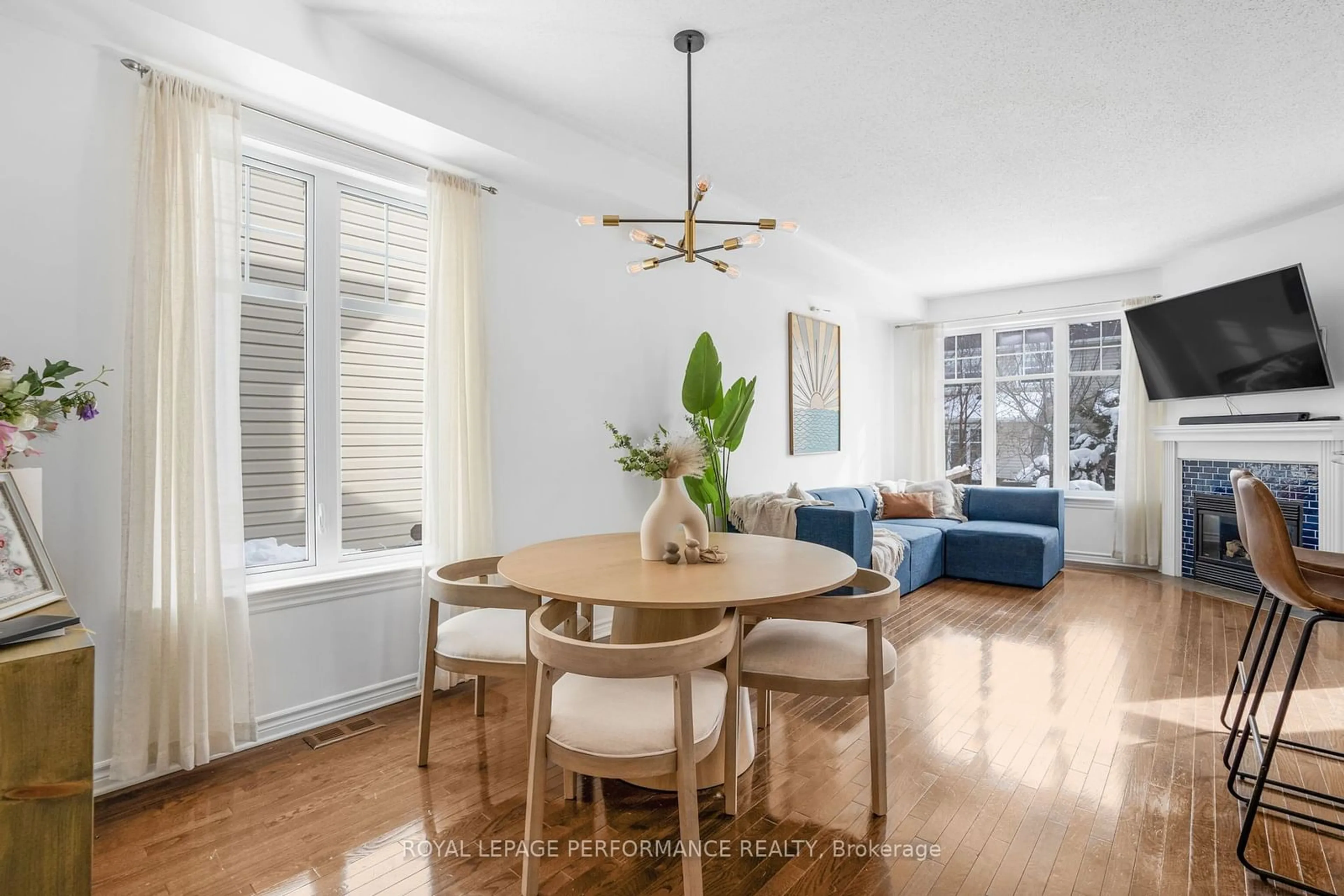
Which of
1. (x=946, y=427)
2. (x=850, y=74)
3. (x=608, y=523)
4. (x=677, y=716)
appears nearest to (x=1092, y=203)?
(x=850, y=74)

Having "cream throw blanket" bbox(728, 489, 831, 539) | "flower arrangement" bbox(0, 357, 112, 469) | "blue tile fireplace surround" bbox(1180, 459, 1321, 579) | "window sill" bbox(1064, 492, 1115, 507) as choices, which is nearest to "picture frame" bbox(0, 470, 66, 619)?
"flower arrangement" bbox(0, 357, 112, 469)

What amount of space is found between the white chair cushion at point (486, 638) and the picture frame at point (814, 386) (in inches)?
141

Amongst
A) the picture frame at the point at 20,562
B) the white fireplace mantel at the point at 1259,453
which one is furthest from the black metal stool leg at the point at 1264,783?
the white fireplace mantel at the point at 1259,453

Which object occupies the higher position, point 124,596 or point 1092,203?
point 1092,203

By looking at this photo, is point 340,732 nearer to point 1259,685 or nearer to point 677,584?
point 677,584

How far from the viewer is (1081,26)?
2398mm

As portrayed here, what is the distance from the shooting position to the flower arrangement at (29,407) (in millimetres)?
1524

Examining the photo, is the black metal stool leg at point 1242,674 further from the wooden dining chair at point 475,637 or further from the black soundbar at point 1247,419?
the black soundbar at point 1247,419

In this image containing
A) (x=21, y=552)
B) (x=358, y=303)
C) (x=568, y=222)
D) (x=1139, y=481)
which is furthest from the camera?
(x=1139, y=481)

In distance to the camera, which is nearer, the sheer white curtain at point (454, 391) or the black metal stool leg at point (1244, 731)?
the black metal stool leg at point (1244, 731)

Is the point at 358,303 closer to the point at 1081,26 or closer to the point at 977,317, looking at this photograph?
the point at 1081,26

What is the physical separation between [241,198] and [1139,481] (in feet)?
22.1

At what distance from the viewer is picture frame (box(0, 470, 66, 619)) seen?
1378mm

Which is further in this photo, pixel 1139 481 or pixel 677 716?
pixel 1139 481
